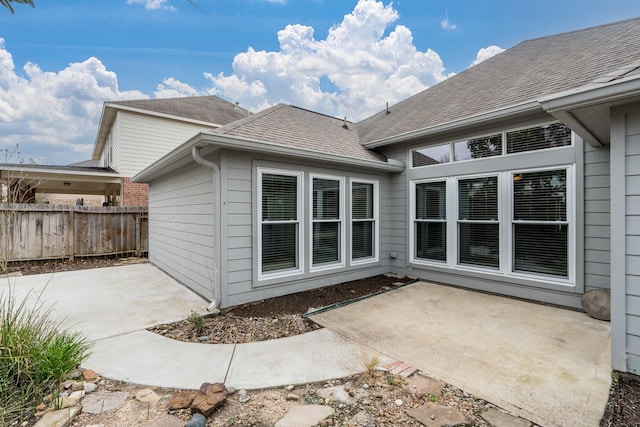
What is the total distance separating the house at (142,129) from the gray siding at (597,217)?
519 inches

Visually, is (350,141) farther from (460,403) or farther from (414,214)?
(460,403)

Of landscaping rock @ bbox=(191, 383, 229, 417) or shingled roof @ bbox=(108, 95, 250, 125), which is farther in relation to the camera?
shingled roof @ bbox=(108, 95, 250, 125)

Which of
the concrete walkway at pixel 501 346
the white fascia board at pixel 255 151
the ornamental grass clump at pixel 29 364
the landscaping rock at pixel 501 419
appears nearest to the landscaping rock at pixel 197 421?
the ornamental grass clump at pixel 29 364

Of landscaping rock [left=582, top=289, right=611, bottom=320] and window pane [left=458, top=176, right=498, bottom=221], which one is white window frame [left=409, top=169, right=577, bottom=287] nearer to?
window pane [left=458, top=176, right=498, bottom=221]

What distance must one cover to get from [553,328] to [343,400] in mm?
3178

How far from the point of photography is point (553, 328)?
374cm

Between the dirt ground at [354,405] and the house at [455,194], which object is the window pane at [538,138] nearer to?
the house at [455,194]

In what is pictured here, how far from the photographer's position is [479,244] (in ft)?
18.1

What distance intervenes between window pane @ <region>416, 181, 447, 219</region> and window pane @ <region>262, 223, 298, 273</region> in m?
2.94

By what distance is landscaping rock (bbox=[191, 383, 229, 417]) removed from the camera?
83.2 inches

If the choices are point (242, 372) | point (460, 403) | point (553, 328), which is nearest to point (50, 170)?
point (242, 372)

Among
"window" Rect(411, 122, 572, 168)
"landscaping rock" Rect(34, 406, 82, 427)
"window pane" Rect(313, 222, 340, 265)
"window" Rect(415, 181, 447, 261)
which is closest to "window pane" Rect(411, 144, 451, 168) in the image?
"window" Rect(411, 122, 572, 168)

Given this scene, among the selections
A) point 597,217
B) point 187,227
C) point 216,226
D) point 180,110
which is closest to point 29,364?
point 216,226

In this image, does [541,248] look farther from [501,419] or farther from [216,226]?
[216,226]
